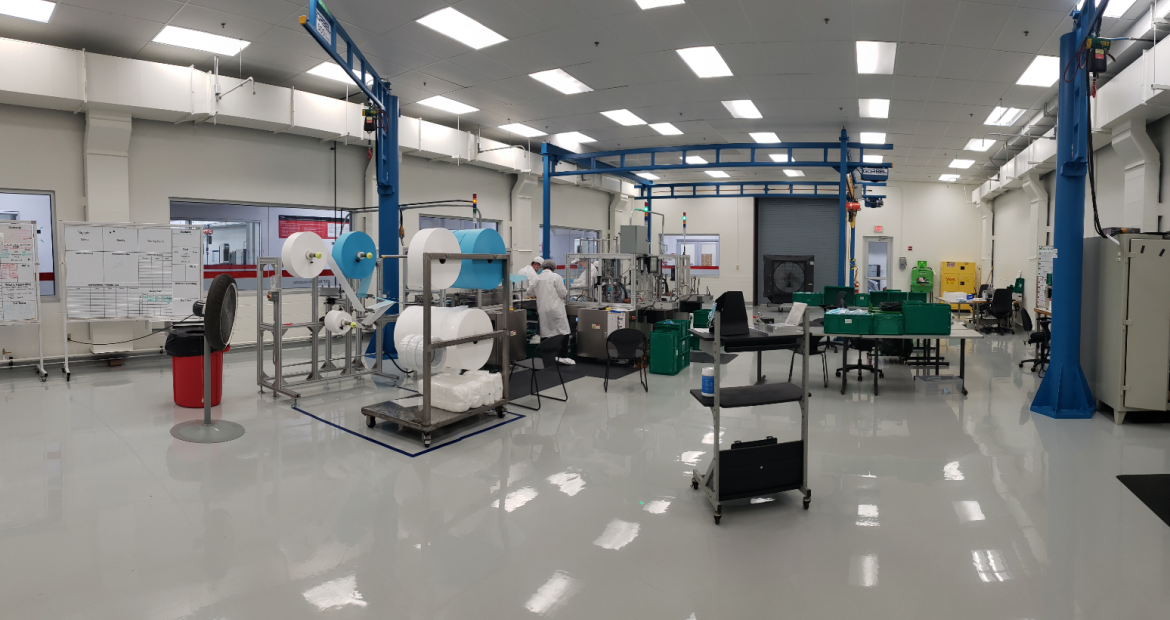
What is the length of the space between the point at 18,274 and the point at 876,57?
10000 millimetres

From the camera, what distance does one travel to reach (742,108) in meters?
9.01

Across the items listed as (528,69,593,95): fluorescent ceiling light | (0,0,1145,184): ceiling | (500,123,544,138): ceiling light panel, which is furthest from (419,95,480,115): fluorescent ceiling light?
(528,69,593,95): fluorescent ceiling light

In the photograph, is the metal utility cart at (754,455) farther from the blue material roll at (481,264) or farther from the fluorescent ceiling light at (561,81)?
the fluorescent ceiling light at (561,81)

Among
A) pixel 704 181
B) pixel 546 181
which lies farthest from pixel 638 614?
pixel 704 181

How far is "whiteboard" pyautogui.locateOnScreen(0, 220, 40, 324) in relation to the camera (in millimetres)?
6379

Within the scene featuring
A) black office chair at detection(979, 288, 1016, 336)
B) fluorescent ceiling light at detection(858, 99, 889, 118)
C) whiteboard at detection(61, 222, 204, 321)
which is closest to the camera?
whiteboard at detection(61, 222, 204, 321)

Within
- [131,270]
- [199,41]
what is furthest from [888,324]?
[131,270]

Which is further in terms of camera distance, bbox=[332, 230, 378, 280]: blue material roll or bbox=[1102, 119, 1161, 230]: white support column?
bbox=[1102, 119, 1161, 230]: white support column

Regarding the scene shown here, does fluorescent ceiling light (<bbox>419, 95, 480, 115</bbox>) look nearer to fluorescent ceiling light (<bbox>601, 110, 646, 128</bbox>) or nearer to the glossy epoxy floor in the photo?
fluorescent ceiling light (<bbox>601, 110, 646, 128</bbox>)

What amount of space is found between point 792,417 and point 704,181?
38.6 ft

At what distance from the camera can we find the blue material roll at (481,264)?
4.83 metres

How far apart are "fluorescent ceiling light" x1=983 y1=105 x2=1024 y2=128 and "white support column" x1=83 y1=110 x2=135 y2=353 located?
463 inches

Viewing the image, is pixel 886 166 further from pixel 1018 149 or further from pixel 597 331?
pixel 597 331

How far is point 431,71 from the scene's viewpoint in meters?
7.50
